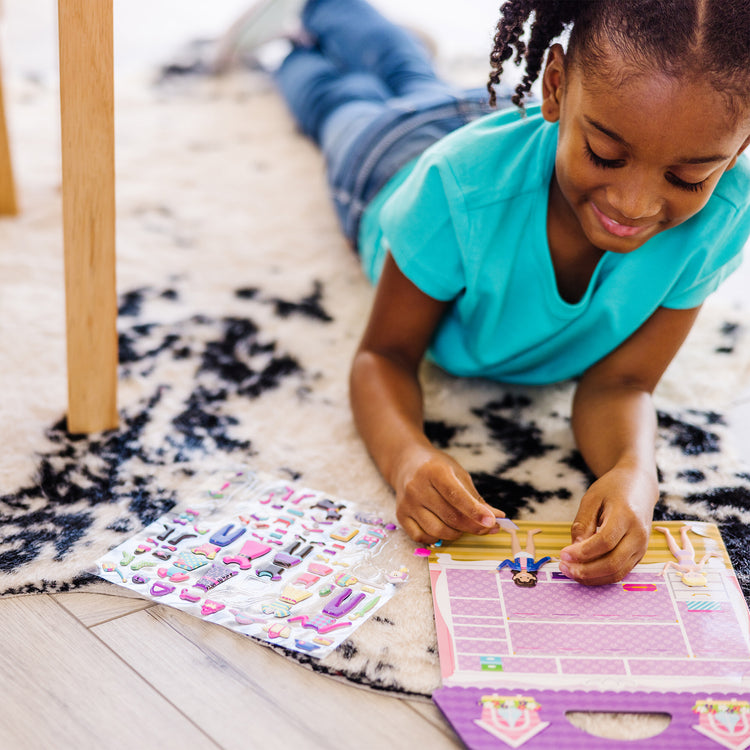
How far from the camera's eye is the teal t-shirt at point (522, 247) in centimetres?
90

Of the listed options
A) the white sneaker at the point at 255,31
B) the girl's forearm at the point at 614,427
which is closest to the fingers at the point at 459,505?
the girl's forearm at the point at 614,427

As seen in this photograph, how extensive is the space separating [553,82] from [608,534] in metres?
0.39

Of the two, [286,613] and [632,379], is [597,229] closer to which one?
[632,379]

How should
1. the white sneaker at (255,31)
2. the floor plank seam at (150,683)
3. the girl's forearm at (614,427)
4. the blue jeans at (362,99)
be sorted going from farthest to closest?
the white sneaker at (255,31), the blue jeans at (362,99), the girl's forearm at (614,427), the floor plank seam at (150,683)

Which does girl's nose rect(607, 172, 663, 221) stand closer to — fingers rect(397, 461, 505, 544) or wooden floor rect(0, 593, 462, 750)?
fingers rect(397, 461, 505, 544)

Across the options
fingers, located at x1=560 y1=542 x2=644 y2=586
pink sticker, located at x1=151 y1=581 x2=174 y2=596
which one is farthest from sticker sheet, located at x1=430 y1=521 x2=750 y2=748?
pink sticker, located at x1=151 y1=581 x2=174 y2=596

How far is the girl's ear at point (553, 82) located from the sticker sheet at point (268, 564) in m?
0.40

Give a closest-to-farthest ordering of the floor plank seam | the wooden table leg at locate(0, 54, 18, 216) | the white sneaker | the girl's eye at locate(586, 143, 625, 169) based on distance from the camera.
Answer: the floor plank seam, the girl's eye at locate(586, 143, 625, 169), the wooden table leg at locate(0, 54, 18, 216), the white sneaker

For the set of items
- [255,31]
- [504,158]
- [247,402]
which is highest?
[504,158]

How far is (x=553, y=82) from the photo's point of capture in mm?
804

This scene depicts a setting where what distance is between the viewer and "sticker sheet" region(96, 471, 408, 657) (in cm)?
73

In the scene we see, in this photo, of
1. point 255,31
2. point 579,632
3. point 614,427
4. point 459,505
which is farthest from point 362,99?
point 579,632

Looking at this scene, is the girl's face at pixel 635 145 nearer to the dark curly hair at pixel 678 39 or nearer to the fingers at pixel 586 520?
the dark curly hair at pixel 678 39

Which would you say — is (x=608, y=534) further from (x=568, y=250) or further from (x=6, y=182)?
(x=6, y=182)
